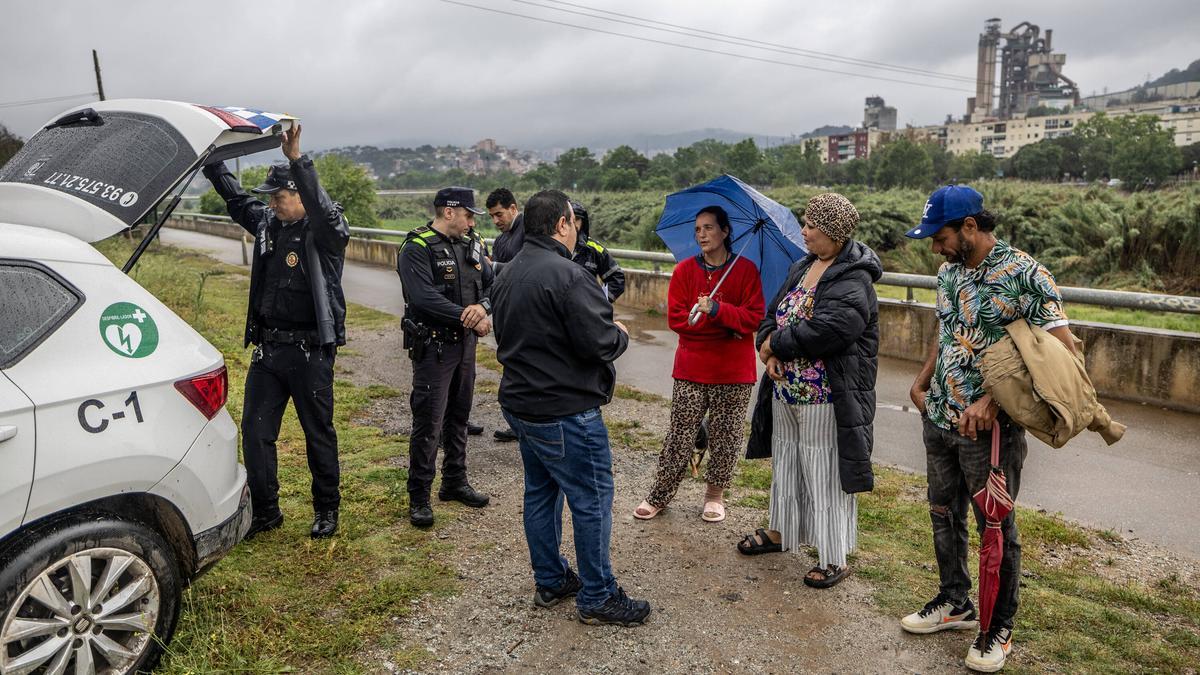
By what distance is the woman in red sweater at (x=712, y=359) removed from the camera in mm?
4750

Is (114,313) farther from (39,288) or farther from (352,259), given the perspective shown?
(352,259)

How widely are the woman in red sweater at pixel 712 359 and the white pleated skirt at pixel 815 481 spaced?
0.54 meters

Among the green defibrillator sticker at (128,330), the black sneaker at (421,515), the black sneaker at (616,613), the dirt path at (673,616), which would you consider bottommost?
the dirt path at (673,616)

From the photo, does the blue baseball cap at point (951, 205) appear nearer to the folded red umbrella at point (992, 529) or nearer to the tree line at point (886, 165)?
the folded red umbrella at point (992, 529)

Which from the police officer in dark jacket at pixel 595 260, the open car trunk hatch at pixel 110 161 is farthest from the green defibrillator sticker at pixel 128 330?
the police officer in dark jacket at pixel 595 260

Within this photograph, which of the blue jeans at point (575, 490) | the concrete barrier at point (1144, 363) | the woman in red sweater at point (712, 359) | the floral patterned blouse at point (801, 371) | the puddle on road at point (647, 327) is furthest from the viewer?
the puddle on road at point (647, 327)

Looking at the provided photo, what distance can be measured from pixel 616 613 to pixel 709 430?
5.00 feet

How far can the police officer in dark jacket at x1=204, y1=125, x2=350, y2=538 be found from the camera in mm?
4469

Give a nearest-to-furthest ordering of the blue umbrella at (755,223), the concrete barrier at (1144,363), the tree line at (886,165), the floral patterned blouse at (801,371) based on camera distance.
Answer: the floral patterned blouse at (801,371) < the blue umbrella at (755,223) < the concrete barrier at (1144,363) < the tree line at (886,165)

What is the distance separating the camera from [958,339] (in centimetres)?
348

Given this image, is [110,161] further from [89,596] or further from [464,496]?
[464,496]

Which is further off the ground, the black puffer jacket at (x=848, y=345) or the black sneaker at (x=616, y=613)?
the black puffer jacket at (x=848, y=345)

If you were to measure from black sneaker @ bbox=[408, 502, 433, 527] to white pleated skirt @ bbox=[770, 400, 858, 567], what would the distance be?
80.0 inches

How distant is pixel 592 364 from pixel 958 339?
1.53 metres
